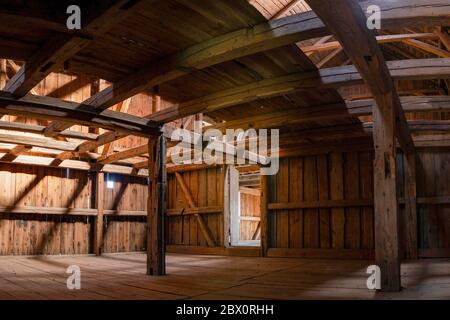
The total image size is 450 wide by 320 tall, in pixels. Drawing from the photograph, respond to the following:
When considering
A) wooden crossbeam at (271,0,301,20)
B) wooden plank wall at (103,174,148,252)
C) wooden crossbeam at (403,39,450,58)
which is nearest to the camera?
wooden crossbeam at (271,0,301,20)

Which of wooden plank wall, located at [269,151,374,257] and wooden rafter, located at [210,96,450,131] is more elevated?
wooden rafter, located at [210,96,450,131]

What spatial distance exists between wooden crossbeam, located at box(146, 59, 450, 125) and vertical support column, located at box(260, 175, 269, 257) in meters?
4.27

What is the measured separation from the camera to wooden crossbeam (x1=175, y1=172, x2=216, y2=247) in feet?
39.0

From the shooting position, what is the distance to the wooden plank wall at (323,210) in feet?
31.0

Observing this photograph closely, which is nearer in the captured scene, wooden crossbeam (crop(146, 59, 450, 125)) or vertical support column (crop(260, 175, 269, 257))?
wooden crossbeam (crop(146, 59, 450, 125))

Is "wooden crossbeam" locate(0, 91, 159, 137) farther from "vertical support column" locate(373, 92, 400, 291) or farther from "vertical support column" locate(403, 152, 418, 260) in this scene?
"vertical support column" locate(403, 152, 418, 260)

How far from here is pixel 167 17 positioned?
13.8 ft

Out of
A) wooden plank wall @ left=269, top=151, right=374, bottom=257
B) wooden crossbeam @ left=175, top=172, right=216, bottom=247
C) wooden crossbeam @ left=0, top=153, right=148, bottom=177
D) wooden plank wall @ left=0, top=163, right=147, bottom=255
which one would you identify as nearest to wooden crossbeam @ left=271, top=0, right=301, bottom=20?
wooden plank wall @ left=269, top=151, right=374, bottom=257

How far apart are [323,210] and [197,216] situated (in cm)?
387

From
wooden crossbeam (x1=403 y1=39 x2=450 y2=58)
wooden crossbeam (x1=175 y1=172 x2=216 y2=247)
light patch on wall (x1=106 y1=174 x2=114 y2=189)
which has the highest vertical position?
wooden crossbeam (x1=403 y1=39 x2=450 y2=58)

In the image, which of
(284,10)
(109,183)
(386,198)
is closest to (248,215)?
(109,183)

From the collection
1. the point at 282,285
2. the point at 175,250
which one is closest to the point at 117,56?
the point at 282,285

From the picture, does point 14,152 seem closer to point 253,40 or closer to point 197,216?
point 197,216
